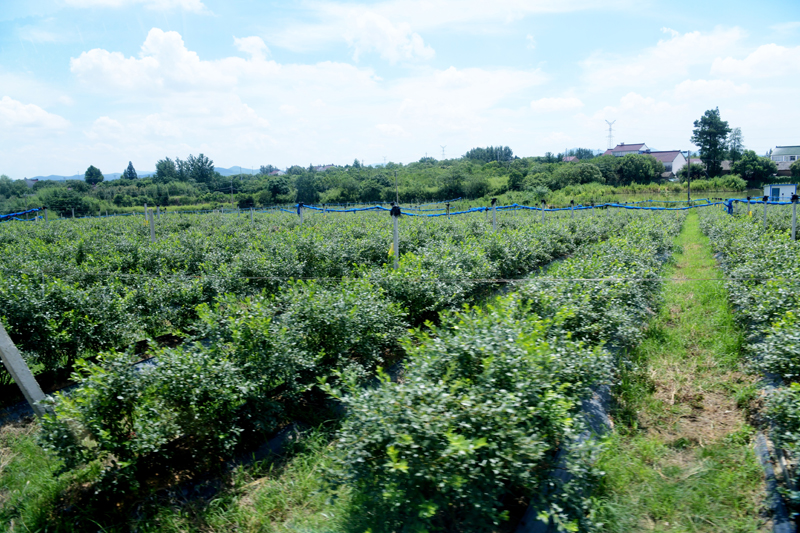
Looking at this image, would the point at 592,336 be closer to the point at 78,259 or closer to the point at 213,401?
the point at 213,401

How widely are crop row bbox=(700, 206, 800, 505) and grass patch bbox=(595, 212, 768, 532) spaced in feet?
1.18

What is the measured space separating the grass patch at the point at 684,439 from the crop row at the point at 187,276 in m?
2.62

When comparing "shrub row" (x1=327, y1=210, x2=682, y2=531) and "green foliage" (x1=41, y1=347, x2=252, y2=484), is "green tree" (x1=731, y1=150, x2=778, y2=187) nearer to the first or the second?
"shrub row" (x1=327, y1=210, x2=682, y2=531)

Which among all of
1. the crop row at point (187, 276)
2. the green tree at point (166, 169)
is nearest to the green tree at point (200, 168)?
the green tree at point (166, 169)

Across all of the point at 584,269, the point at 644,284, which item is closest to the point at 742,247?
the point at 644,284

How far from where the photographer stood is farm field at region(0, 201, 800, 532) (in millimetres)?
2662

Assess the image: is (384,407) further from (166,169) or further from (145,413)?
(166,169)

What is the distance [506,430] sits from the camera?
259 centimetres

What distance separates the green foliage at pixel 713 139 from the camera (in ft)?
182

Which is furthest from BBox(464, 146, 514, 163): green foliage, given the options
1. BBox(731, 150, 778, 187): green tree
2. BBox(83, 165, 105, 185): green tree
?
BBox(83, 165, 105, 185): green tree

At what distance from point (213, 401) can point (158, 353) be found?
2.11ft

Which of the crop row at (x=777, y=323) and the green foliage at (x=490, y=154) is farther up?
the green foliage at (x=490, y=154)

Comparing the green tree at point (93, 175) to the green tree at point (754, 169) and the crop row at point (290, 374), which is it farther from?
the green tree at point (754, 169)

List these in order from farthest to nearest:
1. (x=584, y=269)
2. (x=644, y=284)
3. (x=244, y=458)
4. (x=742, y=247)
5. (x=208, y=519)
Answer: (x=742, y=247) < (x=644, y=284) < (x=584, y=269) < (x=244, y=458) < (x=208, y=519)
